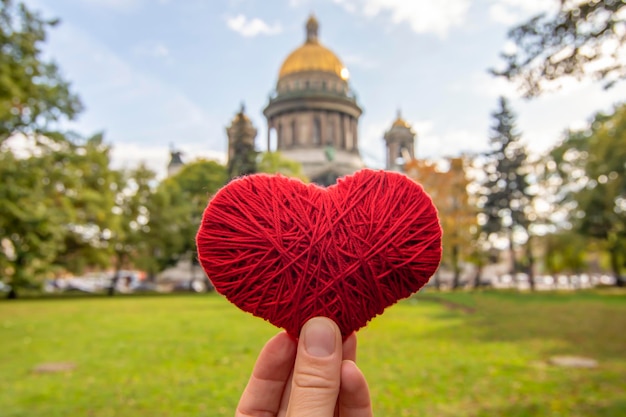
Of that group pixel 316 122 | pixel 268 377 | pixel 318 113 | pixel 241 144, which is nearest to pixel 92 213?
pixel 318 113

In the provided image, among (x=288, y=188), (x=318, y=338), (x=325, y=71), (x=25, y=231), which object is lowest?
(x=318, y=338)

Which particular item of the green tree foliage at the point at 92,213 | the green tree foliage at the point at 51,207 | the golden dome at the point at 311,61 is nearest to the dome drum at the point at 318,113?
the golden dome at the point at 311,61

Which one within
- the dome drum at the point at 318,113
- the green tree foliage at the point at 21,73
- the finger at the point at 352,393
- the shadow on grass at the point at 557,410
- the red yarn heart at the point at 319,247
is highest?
the dome drum at the point at 318,113

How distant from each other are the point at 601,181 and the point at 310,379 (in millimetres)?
32832

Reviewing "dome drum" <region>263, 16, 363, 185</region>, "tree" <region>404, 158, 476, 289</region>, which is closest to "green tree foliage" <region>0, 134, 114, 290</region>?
"dome drum" <region>263, 16, 363, 185</region>

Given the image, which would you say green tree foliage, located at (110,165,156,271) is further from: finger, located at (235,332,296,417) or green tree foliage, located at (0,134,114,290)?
finger, located at (235,332,296,417)

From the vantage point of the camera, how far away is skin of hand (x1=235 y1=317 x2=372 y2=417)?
62.8 inches

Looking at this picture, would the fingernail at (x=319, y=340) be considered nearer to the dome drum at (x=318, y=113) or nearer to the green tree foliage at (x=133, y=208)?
the dome drum at (x=318, y=113)

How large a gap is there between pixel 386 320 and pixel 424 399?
32.8 ft

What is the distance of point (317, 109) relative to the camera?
3366 cm

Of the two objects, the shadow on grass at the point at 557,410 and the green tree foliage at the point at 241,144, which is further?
the green tree foliage at the point at 241,144

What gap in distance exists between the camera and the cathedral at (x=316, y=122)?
15578 mm

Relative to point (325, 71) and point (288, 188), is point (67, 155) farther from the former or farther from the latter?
point (325, 71)

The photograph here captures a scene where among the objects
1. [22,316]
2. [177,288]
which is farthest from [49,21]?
[177,288]
